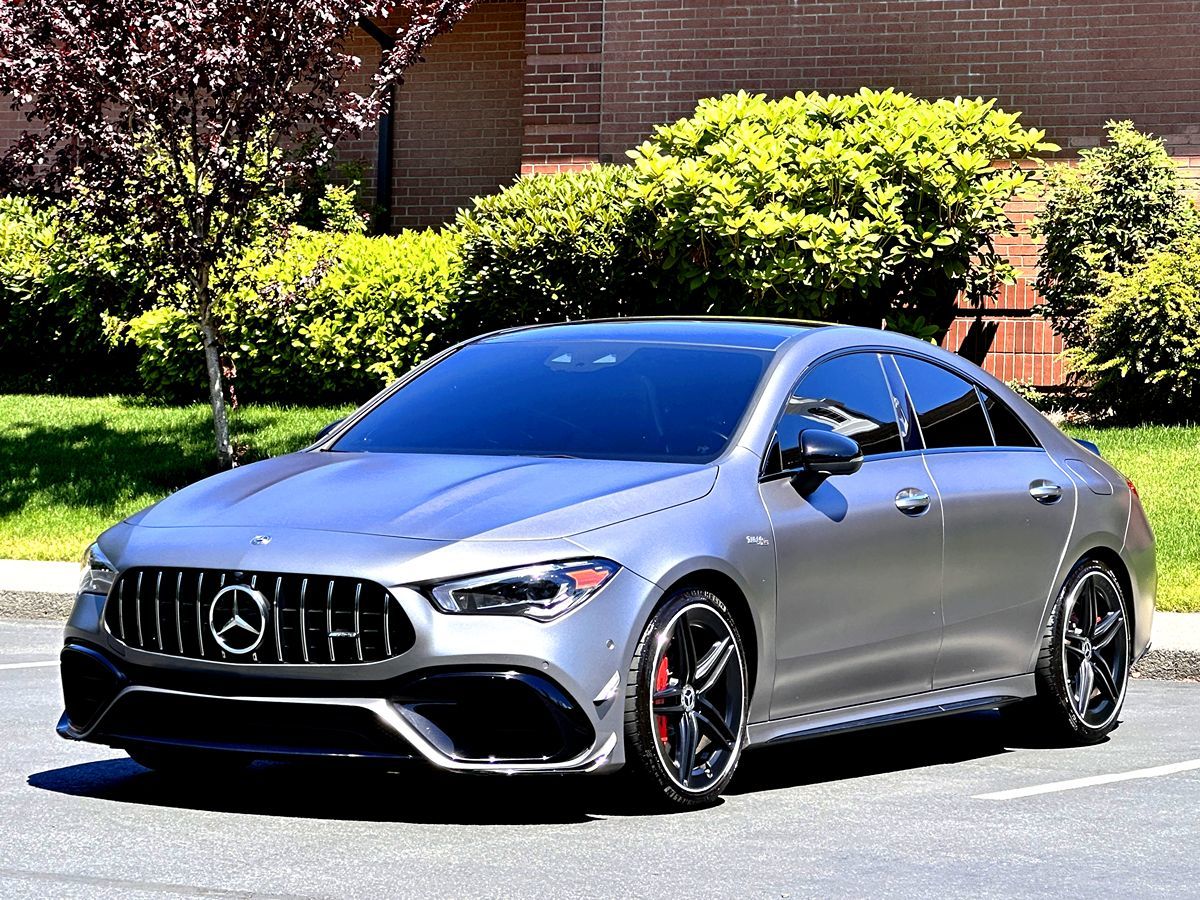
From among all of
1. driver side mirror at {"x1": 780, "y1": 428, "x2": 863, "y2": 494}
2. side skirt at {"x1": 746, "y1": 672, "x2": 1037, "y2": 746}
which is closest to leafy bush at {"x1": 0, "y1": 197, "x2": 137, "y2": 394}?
side skirt at {"x1": 746, "y1": 672, "x2": 1037, "y2": 746}

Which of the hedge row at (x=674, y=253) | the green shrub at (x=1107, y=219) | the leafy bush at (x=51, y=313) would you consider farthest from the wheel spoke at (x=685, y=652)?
the leafy bush at (x=51, y=313)

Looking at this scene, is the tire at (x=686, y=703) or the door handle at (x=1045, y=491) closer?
the tire at (x=686, y=703)

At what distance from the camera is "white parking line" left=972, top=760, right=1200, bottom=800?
7.10m

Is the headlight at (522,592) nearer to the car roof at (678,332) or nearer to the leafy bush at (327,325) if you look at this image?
the car roof at (678,332)

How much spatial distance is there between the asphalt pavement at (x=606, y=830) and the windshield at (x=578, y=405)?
1166mm

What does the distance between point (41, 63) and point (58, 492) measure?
10.4 ft

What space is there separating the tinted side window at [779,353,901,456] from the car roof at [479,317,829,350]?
0.20 m

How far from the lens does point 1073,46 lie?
18.7 m

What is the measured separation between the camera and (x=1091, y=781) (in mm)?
7449

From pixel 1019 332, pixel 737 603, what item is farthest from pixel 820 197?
pixel 737 603

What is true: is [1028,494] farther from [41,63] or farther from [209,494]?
[41,63]

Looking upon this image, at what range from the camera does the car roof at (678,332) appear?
7.64 m

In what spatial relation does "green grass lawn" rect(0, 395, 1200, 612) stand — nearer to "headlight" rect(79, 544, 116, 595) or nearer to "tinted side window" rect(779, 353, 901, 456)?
"tinted side window" rect(779, 353, 901, 456)

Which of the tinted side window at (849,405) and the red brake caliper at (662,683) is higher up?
the tinted side window at (849,405)
